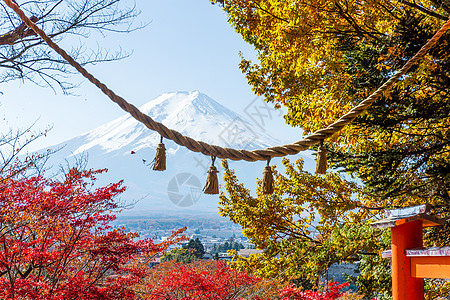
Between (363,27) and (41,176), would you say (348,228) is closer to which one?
(363,27)

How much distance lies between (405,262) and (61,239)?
3.41 m

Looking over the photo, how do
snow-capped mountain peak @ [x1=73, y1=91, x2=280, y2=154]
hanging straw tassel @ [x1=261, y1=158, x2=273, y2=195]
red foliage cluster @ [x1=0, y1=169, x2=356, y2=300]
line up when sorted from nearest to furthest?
hanging straw tassel @ [x1=261, y1=158, x2=273, y2=195]
red foliage cluster @ [x1=0, y1=169, x2=356, y2=300]
snow-capped mountain peak @ [x1=73, y1=91, x2=280, y2=154]

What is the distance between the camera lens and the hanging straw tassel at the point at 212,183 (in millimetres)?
1496

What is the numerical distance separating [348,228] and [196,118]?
67.6m

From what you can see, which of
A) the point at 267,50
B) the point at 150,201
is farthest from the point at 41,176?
the point at 150,201

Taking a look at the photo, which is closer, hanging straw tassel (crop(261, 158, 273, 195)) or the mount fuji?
hanging straw tassel (crop(261, 158, 273, 195))

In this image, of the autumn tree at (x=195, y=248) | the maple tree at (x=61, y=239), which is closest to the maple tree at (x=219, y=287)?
the maple tree at (x=61, y=239)

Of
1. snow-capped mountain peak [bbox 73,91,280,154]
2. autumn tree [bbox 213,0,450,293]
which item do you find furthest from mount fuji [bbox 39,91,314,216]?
autumn tree [bbox 213,0,450,293]

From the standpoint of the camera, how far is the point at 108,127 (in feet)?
230

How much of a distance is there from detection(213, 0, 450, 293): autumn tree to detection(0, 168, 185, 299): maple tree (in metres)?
2.45

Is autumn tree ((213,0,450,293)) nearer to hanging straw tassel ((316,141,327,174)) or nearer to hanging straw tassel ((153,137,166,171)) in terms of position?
hanging straw tassel ((316,141,327,174))

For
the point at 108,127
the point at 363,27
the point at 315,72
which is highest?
the point at 108,127

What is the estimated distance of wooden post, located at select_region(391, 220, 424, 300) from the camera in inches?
84.2

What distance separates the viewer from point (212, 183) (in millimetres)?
1515
